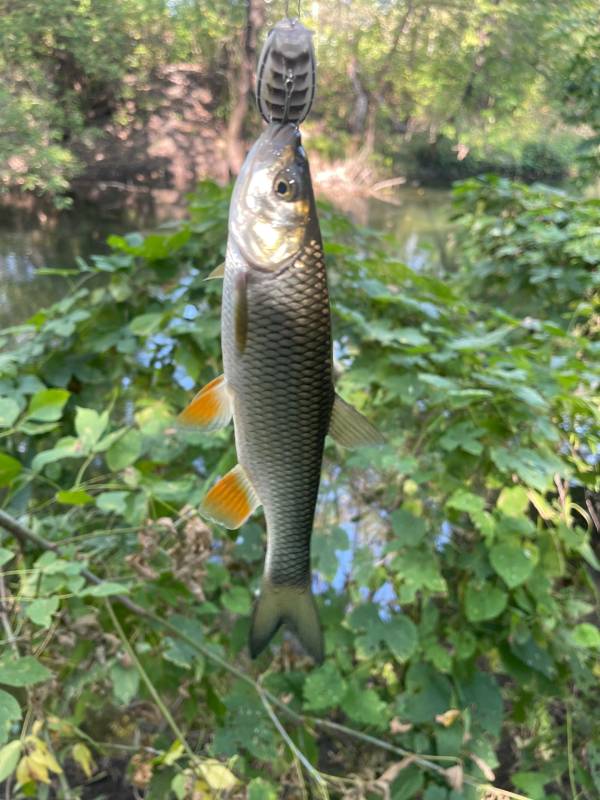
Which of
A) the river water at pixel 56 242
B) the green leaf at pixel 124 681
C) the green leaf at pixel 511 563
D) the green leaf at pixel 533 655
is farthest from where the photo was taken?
the river water at pixel 56 242

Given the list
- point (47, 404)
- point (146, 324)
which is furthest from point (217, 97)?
point (47, 404)

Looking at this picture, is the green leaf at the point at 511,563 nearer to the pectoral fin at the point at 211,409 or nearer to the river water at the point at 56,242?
the pectoral fin at the point at 211,409

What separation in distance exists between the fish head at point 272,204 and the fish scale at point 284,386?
0.04 ft

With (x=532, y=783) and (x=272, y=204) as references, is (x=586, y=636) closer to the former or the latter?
(x=532, y=783)

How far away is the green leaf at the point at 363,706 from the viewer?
43.7 inches

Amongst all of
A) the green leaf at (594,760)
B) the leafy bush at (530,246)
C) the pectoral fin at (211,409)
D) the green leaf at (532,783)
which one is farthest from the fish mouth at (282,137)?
the leafy bush at (530,246)

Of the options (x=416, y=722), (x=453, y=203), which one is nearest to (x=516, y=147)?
(x=453, y=203)

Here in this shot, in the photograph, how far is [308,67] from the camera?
46 cm

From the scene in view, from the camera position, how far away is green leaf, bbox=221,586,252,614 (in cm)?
110

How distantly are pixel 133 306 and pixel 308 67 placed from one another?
1.11 m

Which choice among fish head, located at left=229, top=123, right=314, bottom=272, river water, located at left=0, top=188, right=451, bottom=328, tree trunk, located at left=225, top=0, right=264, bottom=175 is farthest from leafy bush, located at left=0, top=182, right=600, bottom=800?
river water, located at left=0, top=188, right=451, bottom=328

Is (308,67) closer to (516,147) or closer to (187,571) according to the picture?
(187,571)

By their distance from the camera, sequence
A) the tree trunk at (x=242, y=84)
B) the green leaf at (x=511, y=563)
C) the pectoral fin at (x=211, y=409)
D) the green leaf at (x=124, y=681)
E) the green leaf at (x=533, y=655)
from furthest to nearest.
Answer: the tree trunk at (x=242, y=84)
the green leaf at (x=533, y=655)
the green leaf at (x=511, y=563)
the green leaf at (x=124, y=681)
the pectoral fin at (x=211, y=409)

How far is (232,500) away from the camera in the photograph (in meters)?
0.60
